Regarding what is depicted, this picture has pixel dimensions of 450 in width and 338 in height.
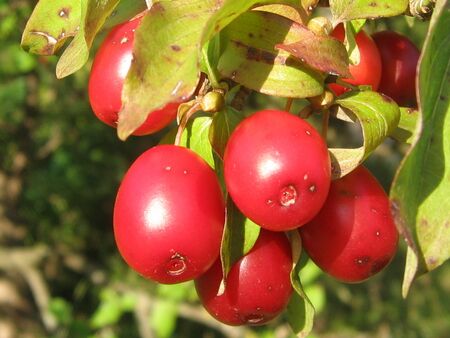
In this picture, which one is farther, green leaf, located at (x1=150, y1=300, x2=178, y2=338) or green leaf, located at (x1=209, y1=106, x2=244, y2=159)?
green leaf, located at (x1=150, y1=300, x2=178, y2=338)

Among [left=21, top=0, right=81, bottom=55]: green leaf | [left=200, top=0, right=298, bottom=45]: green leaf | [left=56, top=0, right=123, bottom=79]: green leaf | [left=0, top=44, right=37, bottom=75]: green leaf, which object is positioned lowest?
Result: [left=0, top=44, right=37, bottom=75]: green leaf

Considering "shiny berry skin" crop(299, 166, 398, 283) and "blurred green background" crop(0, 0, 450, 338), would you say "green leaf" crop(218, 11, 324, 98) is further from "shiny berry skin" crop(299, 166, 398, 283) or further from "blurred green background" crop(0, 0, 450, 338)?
"blurred green background" crop(0, 0, 450, 338)

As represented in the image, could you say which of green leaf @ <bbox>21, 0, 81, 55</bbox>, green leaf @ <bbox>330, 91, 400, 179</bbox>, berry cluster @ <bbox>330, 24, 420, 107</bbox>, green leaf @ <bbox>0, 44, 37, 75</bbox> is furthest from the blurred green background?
green leaf @ <bbox>330, 91, 400, 179</bbox>

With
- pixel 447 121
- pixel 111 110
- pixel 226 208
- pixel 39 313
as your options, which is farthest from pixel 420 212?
pixel 39 313

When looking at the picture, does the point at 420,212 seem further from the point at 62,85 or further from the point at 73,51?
the point at 62,85

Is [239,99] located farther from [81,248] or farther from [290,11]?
[81,248]

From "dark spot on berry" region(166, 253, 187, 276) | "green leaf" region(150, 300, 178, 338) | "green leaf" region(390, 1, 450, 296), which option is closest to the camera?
"green leaf" region(390, 1, 450, 296)
